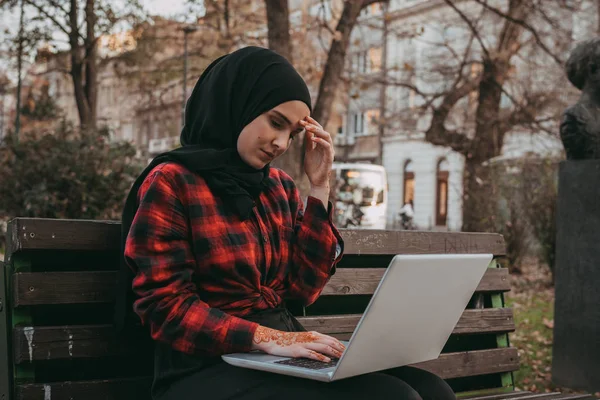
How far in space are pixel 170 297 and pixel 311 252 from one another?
55cm

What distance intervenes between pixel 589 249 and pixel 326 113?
6.55 meters

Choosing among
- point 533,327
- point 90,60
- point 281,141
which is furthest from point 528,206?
point 281,141

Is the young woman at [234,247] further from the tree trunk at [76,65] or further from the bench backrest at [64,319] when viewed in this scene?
the tree trunk at [76,65]

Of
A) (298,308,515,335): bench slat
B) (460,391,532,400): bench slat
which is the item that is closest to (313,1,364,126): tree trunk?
(298,308,515,335): bench slat

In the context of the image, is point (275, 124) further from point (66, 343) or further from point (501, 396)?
point (501, 396)

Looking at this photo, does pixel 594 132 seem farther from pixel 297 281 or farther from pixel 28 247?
pixel 28 247

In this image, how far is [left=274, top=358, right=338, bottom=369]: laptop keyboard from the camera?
2.13 meters

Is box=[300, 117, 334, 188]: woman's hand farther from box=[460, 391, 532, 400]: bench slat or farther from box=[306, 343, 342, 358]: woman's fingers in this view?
box=[460, 391, 532, 400]: bench slat

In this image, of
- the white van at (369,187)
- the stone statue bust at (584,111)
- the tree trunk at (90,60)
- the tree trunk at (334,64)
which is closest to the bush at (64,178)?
the tree trunk at (334,64)

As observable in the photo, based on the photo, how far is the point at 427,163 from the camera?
1613 inches

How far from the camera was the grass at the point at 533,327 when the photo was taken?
6.09m

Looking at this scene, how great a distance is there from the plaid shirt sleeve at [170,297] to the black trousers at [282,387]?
74 mm

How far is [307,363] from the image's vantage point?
7.12ft

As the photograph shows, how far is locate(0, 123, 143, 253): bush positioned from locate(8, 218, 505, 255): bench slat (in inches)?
312
